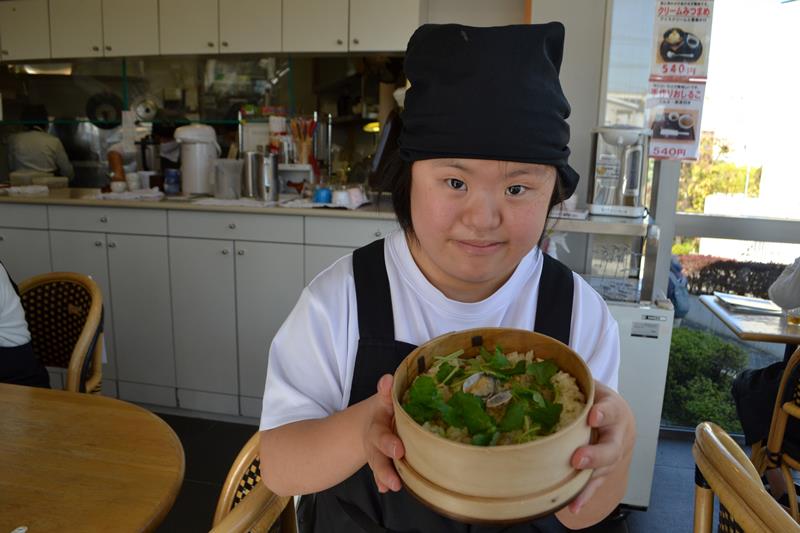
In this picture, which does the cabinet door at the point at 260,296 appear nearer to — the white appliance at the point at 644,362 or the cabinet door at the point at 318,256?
the cabinet door at the point at 318,256

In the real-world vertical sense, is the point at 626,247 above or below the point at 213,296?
above

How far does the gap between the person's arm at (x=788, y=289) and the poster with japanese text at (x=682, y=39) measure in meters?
0.94

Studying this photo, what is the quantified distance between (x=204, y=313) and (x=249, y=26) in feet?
5.84

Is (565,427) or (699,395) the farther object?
(699,395)

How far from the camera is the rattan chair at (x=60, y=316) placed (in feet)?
6.12

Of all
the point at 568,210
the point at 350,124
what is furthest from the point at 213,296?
the point at 568,210

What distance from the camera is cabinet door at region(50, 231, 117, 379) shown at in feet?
10.9

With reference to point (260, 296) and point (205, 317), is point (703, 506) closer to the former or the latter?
point (260, 296)

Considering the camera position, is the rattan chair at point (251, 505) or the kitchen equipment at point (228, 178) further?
the kitchen equipment at point (228, 178)

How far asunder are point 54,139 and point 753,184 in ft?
15.5

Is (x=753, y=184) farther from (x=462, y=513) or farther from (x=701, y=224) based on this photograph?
(x=462, y=513)

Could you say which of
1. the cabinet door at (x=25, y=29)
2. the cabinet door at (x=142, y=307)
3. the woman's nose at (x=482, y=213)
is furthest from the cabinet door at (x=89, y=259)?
the woman's nose at (x=482, y=213)

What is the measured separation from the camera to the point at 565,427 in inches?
21.6

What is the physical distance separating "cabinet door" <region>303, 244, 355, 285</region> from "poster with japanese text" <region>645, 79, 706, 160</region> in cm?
159
